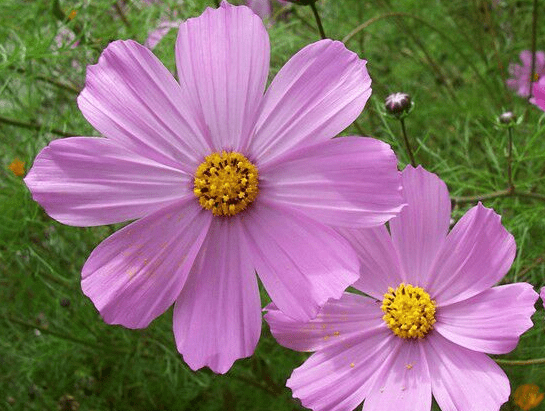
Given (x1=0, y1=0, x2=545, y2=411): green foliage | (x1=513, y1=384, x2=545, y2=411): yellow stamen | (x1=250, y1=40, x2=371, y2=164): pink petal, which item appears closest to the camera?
(x1=250, y1=40, x2=371, y2=164): pink petal

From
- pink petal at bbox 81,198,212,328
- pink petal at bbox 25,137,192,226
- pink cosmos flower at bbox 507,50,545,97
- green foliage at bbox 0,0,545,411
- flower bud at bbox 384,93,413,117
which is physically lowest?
pink cosmos flower at bbox 507,50,545,97

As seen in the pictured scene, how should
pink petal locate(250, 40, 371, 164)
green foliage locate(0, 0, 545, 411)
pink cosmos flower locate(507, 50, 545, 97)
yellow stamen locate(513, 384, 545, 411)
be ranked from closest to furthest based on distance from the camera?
pink petal locate(250, 40, 371, 164) < yellow stamen locate(513, 384, 545, 411) < green foliage locate(0, 0, 545, 411) < pink cosmos flower locate(507, 50, 545, 97)

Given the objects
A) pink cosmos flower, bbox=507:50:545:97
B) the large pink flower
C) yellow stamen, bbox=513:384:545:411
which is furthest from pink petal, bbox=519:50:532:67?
the large pink flower

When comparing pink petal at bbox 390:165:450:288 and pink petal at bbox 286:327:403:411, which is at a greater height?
pink petal at bbox 390:165:450:288

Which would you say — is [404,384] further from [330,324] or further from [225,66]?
[225,66]

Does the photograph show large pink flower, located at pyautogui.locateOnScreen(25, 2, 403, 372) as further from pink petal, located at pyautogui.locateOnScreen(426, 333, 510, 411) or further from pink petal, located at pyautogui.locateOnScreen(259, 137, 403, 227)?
pink petal, located at pyautogui.locateOnScreen(426, 333, 510, 411)

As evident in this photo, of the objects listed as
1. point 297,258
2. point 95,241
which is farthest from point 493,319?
point 95,241

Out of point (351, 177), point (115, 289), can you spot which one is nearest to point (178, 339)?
point (115, 289)
